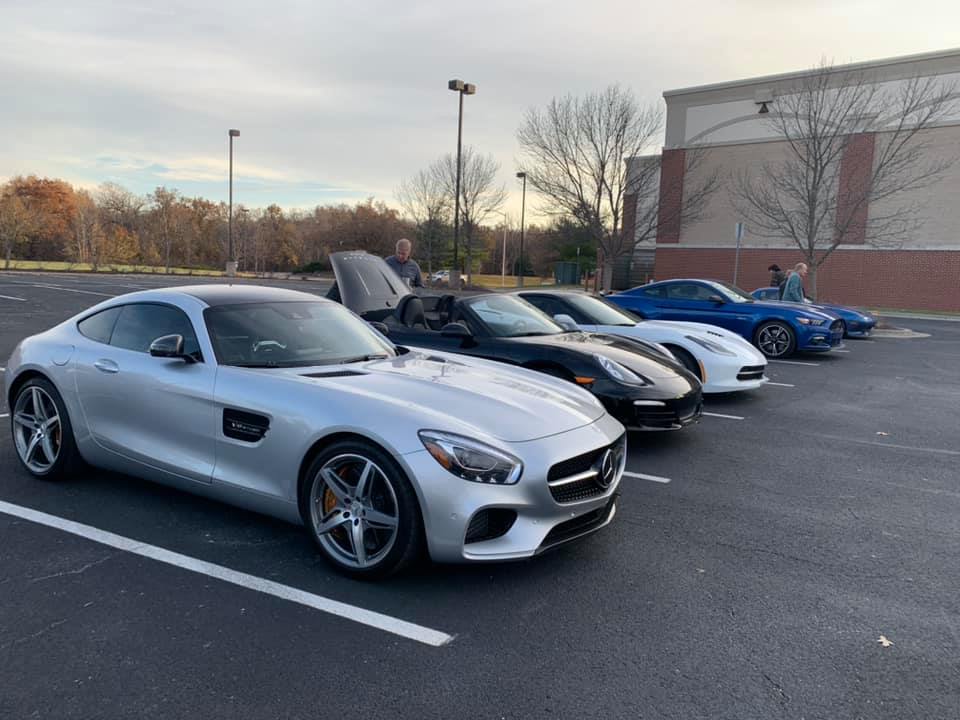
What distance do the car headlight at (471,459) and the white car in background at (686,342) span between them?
4.73 meters

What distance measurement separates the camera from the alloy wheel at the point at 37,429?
15.6 feet

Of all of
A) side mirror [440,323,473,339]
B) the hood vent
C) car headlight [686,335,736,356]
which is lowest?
car headlight [686,335,736,356]

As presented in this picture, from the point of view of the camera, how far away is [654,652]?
2.88m

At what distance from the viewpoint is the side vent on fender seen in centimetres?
371

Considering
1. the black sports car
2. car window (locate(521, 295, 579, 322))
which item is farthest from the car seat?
car window (locate(521, 295, 579, 322))

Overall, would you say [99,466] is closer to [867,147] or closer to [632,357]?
[632,357]

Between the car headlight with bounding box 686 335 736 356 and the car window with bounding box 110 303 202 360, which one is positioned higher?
the car window with bounding box 110 303 202 360

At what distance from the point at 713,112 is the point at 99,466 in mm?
34512

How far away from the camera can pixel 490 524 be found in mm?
3260

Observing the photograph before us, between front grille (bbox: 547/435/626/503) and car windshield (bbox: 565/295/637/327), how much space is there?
16.2ft

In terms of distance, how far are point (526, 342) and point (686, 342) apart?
277 cm

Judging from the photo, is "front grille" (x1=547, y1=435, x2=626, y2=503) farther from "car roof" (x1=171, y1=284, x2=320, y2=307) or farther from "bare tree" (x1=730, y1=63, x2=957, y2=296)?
"bare tree" (x1=730, y1=63, x2=957, y2=296)

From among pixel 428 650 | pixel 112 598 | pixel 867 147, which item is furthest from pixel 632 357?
pixel 867 147

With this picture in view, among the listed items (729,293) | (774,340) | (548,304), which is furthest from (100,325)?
(774,340)
